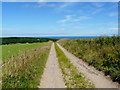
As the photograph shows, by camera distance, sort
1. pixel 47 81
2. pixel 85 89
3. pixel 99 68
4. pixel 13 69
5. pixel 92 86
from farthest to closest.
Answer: pixel 99 68, pixel 13 69, pixel 47 81, pixel 92 86, pixel 85 89

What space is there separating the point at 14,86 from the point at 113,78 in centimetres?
548

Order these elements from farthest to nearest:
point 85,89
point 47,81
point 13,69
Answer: point 13,69
point 47,81
point 85,89

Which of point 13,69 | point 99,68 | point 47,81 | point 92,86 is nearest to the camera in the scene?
point 92,86

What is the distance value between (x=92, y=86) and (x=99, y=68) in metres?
3.45

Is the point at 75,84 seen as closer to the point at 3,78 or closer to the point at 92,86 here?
the point at 92,86

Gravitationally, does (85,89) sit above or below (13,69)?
below

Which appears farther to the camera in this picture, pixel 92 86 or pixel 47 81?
pixel 47 81

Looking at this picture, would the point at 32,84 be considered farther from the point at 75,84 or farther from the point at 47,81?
the point at 75,84

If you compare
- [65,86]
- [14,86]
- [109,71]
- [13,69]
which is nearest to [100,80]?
[109,71]

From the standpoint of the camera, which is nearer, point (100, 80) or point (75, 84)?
point (75, 84)

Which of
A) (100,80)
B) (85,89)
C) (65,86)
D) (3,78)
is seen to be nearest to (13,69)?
(3,78)

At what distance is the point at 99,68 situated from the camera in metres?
9.41

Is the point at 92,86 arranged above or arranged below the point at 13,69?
below

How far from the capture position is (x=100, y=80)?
7203 millimetres
